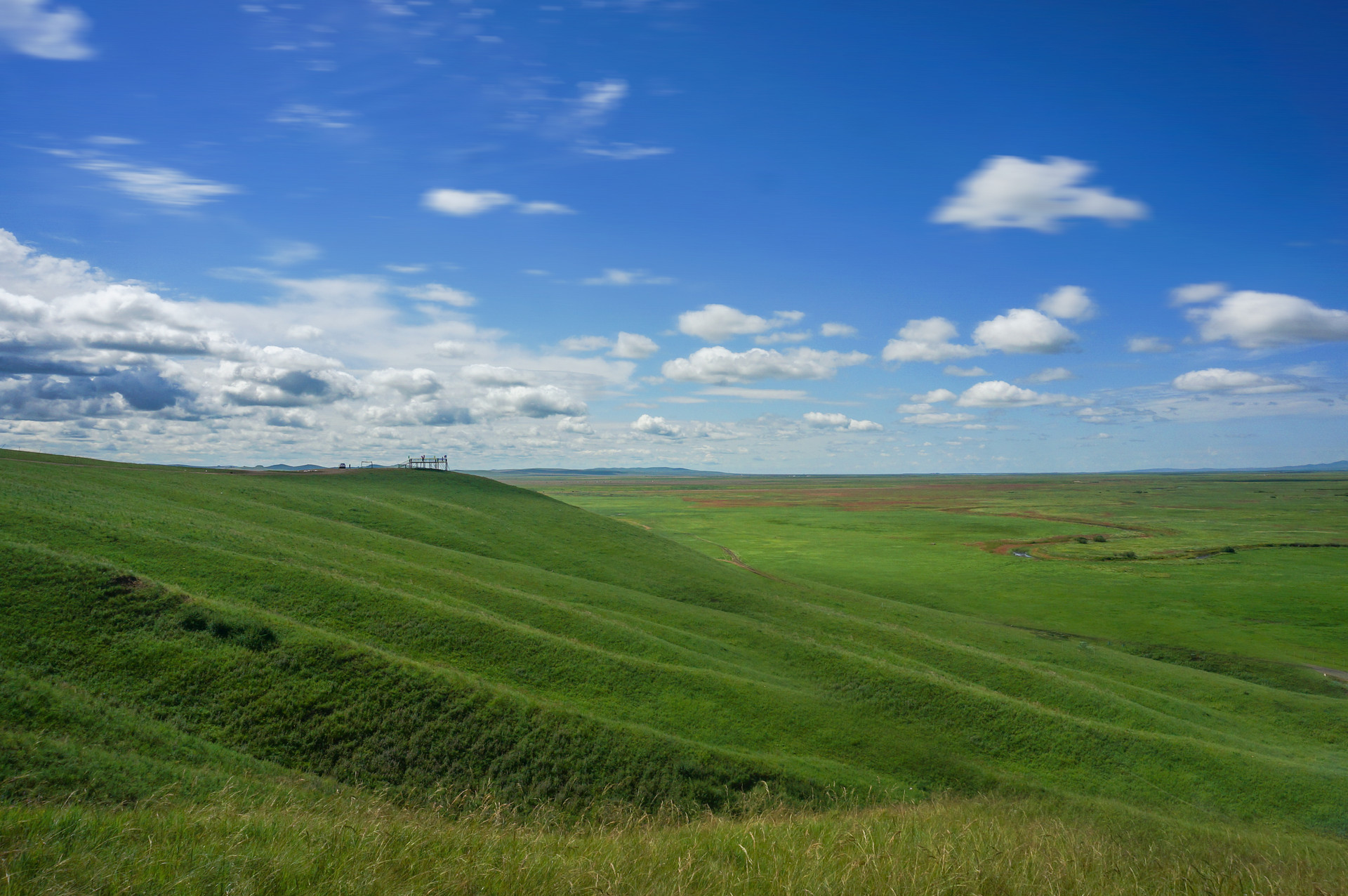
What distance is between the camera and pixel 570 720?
21.3 meters

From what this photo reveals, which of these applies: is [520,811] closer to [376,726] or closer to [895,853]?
[376,726]

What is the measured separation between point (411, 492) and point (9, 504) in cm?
4298

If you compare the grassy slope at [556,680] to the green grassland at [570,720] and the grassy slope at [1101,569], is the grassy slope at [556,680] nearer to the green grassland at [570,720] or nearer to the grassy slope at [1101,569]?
the green grassland at [570,720]

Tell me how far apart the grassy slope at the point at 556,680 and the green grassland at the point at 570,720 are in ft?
0.52

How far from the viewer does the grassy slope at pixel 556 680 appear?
18984 millimetres

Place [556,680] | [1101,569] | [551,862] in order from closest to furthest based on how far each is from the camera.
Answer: [551,862] < [556,680] < [1101,569]

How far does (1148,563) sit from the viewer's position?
299 feet

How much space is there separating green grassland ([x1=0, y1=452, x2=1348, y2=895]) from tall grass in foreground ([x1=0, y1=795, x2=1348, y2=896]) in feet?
0.19

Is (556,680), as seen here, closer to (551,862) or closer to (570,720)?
(570,720)

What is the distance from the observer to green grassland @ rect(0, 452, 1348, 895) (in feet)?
24.8

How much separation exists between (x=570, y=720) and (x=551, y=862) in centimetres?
1461

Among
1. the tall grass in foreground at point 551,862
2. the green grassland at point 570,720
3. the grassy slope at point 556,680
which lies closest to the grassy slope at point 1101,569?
the green grassland at point 570,720

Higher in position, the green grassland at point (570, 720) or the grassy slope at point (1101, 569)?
the green grassland at point (570, 720)

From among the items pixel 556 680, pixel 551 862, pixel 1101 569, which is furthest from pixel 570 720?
pixel 1101 569
